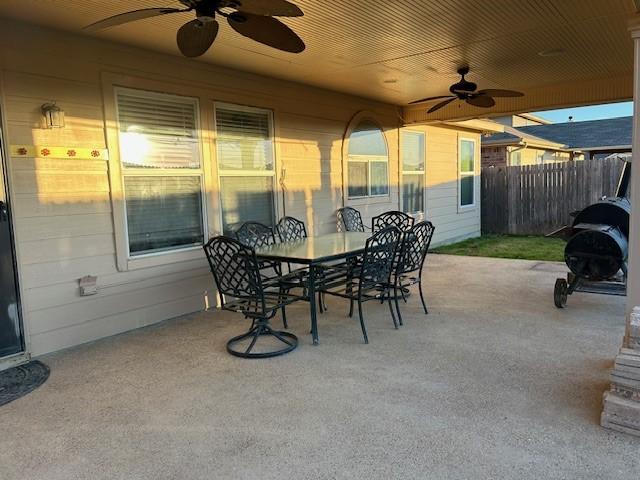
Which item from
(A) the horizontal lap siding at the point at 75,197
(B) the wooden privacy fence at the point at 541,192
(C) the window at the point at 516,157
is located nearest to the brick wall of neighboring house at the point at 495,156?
(C) the window at the point at 516,157

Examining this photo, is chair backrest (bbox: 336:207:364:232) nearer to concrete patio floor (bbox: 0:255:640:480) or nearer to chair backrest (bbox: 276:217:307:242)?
chair backrest (bbox: 276:217:307:242)

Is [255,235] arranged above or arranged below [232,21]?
below

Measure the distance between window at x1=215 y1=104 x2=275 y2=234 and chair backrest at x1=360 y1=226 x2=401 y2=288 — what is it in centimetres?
186

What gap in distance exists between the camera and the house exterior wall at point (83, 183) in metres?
3.63

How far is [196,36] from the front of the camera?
2.85 m

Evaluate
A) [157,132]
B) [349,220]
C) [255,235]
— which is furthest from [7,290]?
[349,220]

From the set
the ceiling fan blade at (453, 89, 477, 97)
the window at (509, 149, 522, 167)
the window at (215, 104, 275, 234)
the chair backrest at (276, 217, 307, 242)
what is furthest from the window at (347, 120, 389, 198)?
the window at (509, 149, 522, 167)

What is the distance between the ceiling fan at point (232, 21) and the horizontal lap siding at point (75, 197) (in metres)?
1.28

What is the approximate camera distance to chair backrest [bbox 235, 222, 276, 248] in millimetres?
4898

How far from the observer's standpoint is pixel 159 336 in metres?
4.19

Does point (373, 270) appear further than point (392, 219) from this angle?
No

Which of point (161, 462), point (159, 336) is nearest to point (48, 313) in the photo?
point (159, 336)

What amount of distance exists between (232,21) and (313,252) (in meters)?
1.96

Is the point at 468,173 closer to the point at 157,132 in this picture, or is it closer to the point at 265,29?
the point at 157,132
